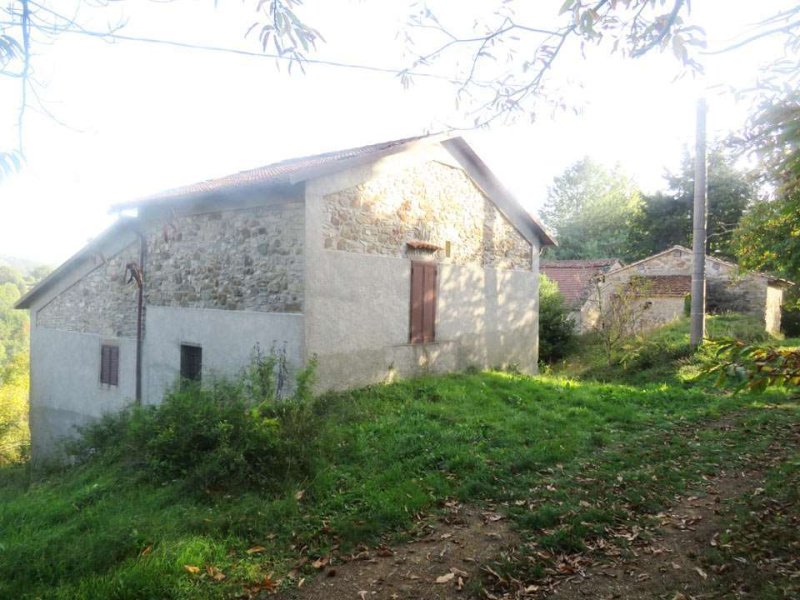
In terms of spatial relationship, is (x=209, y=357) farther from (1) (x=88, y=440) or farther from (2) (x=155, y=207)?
(2) (x=155, y=207)

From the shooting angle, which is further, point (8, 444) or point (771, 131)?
point (8, 444)

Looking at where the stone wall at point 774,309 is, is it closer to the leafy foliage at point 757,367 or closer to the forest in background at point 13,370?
the leafy foliage at point 757,367

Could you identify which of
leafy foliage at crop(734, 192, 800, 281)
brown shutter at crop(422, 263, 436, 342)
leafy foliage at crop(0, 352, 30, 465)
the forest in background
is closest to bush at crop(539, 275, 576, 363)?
leafy foliage at crop(734, 192, 800, 281)

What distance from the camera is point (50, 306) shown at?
44.8 feet

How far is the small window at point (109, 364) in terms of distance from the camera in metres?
11.7

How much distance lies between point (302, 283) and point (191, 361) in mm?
3425

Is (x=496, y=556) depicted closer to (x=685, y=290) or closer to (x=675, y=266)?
(x=685, y=290)

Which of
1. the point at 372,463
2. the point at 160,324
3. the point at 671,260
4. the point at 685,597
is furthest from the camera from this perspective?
the point at 671,260

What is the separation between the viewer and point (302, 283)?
27.6 ft

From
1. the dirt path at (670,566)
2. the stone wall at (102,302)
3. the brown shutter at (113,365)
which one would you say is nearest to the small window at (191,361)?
the stone wall at (102,302)

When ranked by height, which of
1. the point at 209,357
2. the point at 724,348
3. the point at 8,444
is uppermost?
the point at 724,348

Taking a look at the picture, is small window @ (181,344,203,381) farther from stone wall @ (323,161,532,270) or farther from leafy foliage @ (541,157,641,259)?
leafy foliage @ (541,157,641,259)

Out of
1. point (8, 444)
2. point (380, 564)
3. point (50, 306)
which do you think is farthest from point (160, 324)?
point (8, 444)

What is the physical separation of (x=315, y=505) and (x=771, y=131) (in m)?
5.32
